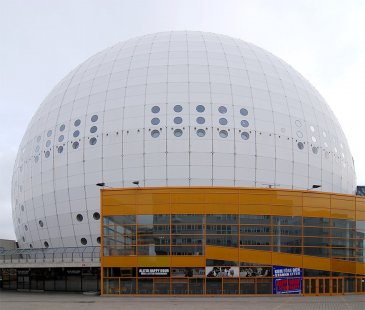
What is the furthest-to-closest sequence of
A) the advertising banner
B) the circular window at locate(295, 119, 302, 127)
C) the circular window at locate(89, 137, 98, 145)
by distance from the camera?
1. the circular window at locate(295, 119, 302, 127)
2. the circular window at locate(89, 137, 98, 145)
3. the advertising banner

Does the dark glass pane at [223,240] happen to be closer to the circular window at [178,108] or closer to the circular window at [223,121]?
the circular window at [223,121]

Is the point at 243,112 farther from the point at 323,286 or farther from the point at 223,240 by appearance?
the point at 323,286

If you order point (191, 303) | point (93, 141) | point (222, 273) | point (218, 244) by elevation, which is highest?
point (93, 141)

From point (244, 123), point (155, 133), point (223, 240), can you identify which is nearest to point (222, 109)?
point (244, 123)

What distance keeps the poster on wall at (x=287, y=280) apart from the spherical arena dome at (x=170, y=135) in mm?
7028

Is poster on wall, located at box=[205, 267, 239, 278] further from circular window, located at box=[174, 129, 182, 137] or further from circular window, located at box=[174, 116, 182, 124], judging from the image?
circular window, located at box=[174, 116, 182, 124]

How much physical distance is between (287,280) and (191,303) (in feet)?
26.6

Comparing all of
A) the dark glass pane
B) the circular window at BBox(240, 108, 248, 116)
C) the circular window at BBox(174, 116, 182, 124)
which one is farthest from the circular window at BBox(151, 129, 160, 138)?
the dark glass pane

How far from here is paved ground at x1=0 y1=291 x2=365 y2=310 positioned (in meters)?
26.1

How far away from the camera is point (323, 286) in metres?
33.6

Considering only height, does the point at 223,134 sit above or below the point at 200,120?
below

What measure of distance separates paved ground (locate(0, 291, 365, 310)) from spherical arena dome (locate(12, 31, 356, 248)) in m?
8.42

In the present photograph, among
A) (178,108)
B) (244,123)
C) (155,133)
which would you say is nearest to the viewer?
(155,133)

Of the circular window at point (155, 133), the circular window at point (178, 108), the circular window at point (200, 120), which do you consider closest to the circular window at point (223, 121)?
the circular window at point (200, 120)
